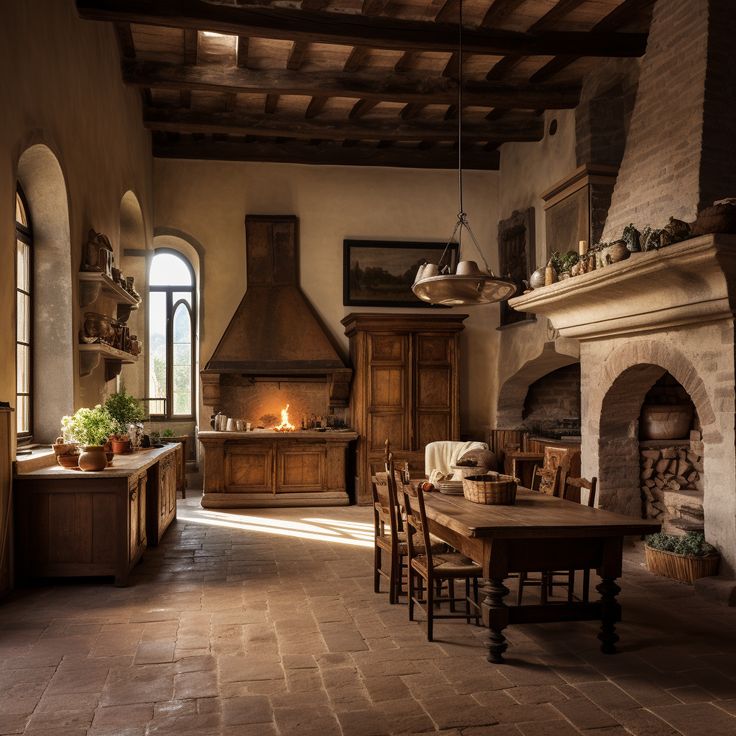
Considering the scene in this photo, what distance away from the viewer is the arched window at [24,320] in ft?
19.4

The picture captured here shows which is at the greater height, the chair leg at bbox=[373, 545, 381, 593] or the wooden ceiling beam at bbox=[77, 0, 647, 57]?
the wooden ceiling beam at bbox=[77, 0, 647, 57]

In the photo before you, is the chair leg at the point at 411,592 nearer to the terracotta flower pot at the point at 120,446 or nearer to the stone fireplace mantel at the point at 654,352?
the stone fireplace mantel at the point at 654,352

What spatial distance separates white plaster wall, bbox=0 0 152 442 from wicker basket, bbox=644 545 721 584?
16.2ft

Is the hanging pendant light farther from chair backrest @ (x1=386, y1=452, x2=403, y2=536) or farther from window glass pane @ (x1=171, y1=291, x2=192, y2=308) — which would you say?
window glass pane @ (x1=171, y1=291, x2=192, y2=308)

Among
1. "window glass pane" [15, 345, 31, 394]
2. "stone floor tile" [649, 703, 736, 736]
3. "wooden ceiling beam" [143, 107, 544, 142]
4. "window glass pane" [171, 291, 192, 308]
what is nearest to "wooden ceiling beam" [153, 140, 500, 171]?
"wooden ceiling beam" [143, 107, 544, 142]

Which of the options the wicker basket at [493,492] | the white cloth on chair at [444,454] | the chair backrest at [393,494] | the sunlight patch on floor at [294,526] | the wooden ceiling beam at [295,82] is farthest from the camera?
the wooden ceiling beam at [295,82]

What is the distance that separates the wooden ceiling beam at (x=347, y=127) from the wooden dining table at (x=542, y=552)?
6760mm

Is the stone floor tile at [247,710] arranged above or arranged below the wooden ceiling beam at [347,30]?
below

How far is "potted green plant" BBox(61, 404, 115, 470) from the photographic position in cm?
534

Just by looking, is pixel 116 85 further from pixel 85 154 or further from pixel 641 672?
pixel 641 672

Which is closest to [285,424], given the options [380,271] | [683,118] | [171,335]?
[171,335]

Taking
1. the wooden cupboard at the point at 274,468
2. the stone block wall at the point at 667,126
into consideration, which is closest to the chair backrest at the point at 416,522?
the stone block wall at the point at 667,126

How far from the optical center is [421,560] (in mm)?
4488

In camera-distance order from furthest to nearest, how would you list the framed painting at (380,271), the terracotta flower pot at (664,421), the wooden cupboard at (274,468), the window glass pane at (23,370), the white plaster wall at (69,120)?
the framed painting at (380,271) → the wooden cupboard at (274,468) → the terracotta flower pot at (664,421) → the window glass pane at (23,370) → the white plaster wall at (69,120)
